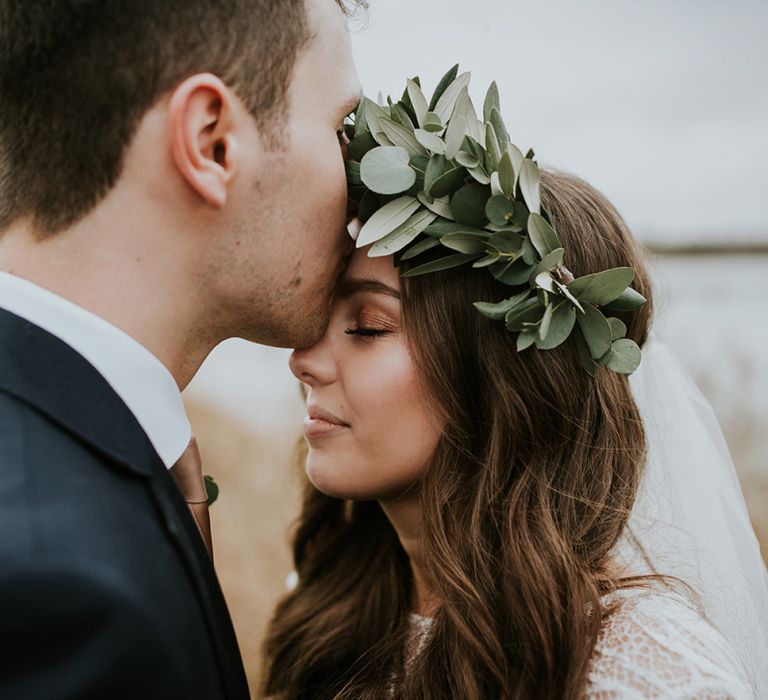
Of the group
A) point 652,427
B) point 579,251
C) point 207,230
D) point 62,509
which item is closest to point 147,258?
point 207,230

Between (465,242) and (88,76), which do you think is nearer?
(88,76)

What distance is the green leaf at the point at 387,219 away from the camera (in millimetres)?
2014

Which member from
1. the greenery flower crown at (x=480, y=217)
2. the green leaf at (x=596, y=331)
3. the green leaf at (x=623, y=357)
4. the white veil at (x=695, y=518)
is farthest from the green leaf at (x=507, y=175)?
the white veil at (x=695, y=518)

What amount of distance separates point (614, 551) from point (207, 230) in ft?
4.42

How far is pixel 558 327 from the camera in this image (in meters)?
2.04

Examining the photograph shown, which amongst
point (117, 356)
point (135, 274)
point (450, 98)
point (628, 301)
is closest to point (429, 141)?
point (450, 98)

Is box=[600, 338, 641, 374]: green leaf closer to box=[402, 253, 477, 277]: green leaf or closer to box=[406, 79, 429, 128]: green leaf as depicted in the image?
box=[402, 253, 477, 277]: green leaf

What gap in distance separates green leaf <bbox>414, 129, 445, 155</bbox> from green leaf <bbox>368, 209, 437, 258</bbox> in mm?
149

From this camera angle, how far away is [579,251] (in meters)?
2.23

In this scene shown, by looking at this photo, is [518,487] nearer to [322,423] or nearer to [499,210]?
[322,423]

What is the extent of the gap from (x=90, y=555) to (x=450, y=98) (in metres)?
1.37

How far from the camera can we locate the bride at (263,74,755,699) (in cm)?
201

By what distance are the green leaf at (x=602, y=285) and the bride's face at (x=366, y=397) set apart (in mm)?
457

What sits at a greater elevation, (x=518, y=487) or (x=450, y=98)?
(x=450, y=98)
